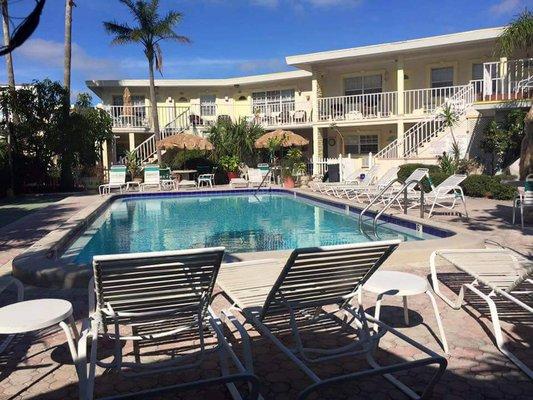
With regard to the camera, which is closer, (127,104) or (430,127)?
(430,127)

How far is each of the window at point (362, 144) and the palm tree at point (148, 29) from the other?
957cm

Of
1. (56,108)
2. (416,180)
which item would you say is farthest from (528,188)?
(56,108)

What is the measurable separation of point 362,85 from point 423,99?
11.8 feet

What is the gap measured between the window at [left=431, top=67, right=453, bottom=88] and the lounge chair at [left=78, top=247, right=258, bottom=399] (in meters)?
21.4

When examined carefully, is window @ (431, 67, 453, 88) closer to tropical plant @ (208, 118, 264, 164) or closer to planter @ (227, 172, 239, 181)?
tropical plant @ (208, 118, 264, 164)

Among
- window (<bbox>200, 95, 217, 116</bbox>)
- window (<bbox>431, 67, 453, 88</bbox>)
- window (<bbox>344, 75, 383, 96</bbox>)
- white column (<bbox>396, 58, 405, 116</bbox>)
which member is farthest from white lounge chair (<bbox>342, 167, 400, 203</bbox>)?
window (<bbox>200, 95, 217, 116</bbox>)

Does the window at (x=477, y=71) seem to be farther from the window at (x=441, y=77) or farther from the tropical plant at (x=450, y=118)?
the tropical plant at (x=450, y=118)

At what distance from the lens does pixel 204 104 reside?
91.1 feet

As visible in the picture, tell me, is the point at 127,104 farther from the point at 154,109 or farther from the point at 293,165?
the point at 293,165

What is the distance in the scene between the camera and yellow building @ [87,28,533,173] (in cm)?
1777

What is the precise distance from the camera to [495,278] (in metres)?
4.09

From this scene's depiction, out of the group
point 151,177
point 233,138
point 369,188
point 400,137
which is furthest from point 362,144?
point 151,177

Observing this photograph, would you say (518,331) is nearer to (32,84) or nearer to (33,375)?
(33,375)

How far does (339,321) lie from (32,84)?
17.5 metres
